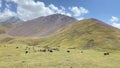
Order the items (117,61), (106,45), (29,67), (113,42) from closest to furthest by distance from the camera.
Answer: (29,67)
(117,61)
(106,45)
(113,42)

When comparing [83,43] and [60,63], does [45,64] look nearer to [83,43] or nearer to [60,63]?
[60,63]

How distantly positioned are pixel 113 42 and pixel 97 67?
477 feet

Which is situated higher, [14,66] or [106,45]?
[106,45]

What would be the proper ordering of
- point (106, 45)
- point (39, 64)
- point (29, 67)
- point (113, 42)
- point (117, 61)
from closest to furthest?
point (29, 67), point (39, 64), point (117, 61), point (106, 45), point (113, 42)

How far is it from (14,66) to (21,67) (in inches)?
70.0

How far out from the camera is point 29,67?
45.4 metres

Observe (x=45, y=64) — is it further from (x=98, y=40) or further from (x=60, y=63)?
(x=98, y=40)

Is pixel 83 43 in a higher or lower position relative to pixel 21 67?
higher

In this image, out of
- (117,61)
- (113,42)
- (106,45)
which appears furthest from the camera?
(113,42)

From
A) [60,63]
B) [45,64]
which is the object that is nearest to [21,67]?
[45,64]

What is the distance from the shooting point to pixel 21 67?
45.5 m

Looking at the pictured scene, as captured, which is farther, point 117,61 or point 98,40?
point 98,40

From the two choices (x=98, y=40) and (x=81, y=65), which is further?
(x=98, y=40)

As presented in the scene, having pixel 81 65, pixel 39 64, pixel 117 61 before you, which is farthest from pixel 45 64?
pixel 117 61
